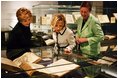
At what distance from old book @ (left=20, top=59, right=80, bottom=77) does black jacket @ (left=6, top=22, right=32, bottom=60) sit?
0.20 m

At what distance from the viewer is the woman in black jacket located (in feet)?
3.41

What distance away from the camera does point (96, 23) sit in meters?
1.27

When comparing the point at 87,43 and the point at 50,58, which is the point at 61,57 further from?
the point at 87,43

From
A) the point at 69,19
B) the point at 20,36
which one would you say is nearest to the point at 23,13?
the point at 20,36

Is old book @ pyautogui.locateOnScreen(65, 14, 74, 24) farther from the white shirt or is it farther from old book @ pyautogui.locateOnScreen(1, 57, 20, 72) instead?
old book @ pyautogui.locateOnScreen(1, 57, 20, 72)

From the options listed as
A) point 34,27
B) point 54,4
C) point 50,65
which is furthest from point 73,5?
point 50,65

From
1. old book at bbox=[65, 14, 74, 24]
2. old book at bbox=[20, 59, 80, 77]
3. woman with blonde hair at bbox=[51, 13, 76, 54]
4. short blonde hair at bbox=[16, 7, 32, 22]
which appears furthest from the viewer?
old book at bbox=[65, 14, 74, 24]

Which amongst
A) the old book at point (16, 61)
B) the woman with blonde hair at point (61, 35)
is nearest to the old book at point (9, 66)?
the old book at point (16, 61)

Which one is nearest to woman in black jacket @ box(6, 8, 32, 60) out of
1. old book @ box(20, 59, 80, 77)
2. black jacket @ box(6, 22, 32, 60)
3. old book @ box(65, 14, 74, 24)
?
black jacket @ box(6, 22, 32, 60)

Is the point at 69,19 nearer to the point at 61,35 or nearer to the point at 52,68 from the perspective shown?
the point at 61,35

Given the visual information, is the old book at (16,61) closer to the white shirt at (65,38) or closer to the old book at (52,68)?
the old book at (52,68)

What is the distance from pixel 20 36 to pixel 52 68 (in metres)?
0.33

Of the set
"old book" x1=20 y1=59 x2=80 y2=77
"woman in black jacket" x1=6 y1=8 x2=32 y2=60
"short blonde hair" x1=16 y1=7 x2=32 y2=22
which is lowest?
"old book" x1=20 y1=59 x2=80 y2=77

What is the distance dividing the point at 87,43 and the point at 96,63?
37 cm
